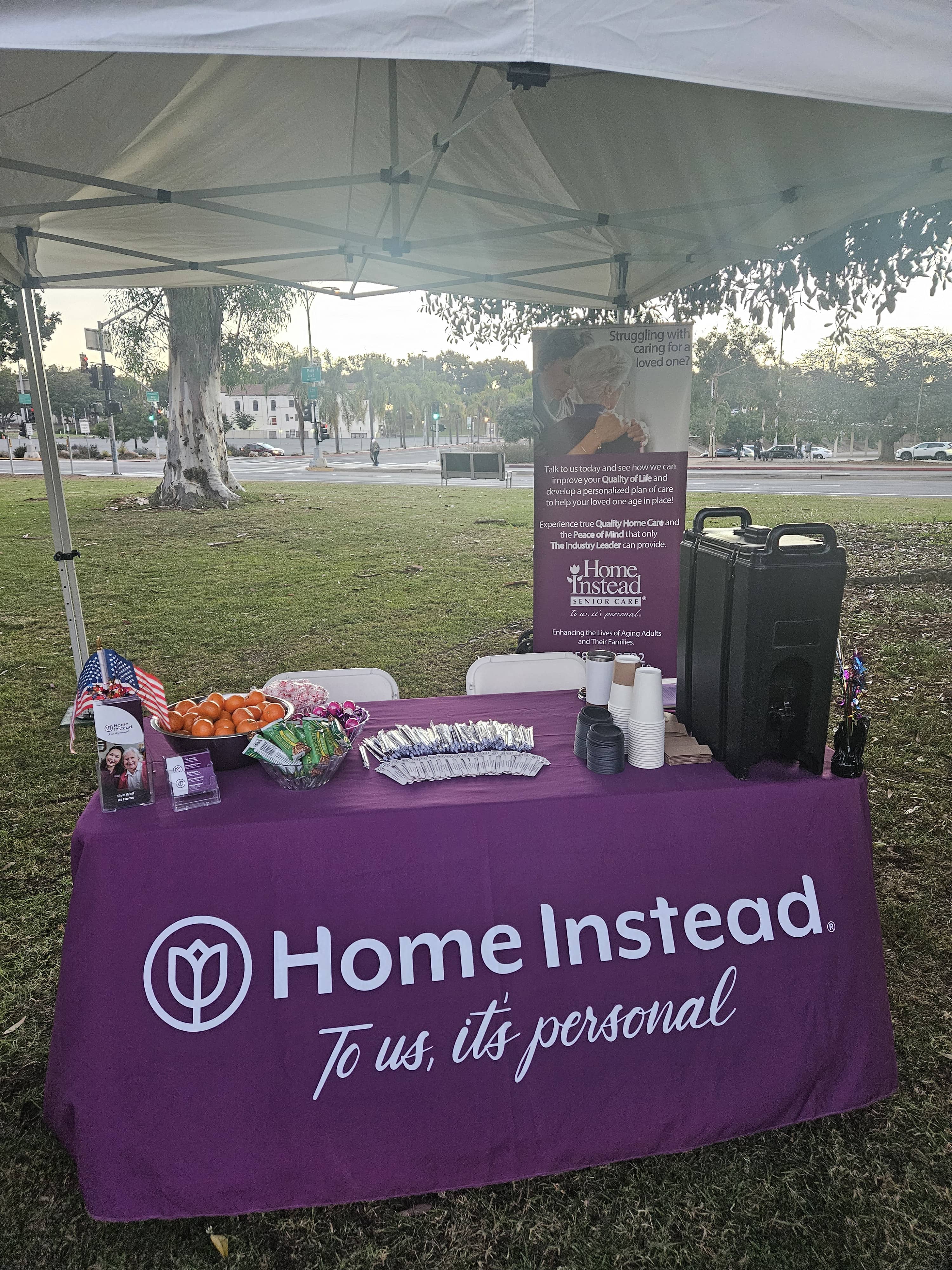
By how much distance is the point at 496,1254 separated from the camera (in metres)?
1.64

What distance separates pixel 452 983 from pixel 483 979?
0.24 feet

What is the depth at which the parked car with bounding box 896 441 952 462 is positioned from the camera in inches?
1313

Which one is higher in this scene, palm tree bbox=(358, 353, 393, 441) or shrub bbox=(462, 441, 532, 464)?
palm tree bbox=(358, 353, 393, 441)

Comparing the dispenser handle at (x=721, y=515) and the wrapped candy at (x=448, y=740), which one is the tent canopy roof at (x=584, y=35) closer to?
the dispenser handle at (x=721, y=515)

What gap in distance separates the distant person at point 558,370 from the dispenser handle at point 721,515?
2.14m

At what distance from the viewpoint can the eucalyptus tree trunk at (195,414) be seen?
14.9 meters

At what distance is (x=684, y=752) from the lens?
204 centimetres

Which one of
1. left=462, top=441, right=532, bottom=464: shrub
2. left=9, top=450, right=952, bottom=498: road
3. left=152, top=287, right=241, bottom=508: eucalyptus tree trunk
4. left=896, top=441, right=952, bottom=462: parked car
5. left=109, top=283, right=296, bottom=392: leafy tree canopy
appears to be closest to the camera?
left=152, top=287, right=241, bottom=508: eucalyptus tree trunk

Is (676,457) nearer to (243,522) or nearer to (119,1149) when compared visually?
(119,1149)

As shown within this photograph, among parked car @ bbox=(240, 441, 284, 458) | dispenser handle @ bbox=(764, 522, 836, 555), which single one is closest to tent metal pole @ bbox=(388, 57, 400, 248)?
dispenser handle @ bbox=(764, 522, 836, 555)

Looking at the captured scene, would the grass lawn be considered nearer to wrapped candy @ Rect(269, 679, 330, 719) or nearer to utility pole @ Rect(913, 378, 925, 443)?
wrapped candy @ Rect(269, 679, 330, 719)

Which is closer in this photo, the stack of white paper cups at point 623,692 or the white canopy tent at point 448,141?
the white canopy tent at point 448,141

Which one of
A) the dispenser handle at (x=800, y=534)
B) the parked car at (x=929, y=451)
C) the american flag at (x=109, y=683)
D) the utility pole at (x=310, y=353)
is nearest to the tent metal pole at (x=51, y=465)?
the american flag at (x=109, y=683)

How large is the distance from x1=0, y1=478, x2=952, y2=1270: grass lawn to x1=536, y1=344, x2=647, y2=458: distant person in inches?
75.6
